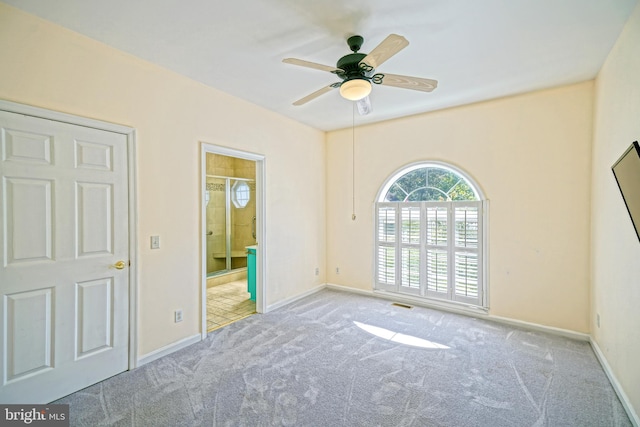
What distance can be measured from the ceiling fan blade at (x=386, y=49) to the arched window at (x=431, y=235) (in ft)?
7.51

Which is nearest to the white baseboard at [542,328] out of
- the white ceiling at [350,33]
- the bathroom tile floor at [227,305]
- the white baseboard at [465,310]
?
the white baseboard at [465,310]

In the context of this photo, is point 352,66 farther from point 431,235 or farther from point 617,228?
point 431,235

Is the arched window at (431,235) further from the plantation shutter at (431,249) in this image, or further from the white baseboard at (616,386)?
the white baseboard at (616,386)

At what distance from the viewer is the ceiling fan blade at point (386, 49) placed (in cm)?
168

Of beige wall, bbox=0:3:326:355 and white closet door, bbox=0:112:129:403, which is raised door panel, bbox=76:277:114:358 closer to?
white closet door, bbox=0:112:129:403

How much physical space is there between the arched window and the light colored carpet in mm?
667

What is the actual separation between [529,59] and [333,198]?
308cm

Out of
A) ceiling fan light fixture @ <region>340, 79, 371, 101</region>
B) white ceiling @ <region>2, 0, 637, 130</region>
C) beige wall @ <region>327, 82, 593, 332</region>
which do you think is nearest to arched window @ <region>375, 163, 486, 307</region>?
beige wall @ <region>327, 82, 593, 332</region>

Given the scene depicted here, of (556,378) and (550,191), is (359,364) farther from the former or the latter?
(550,191)

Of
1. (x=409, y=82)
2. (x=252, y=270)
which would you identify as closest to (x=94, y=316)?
(x=252, y=270)

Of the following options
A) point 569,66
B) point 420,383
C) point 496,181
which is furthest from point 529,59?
point 420,383

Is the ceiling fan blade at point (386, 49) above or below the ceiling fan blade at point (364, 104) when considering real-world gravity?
above

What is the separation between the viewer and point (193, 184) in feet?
9.55

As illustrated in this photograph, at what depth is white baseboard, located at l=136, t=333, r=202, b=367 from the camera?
98.1 inches
